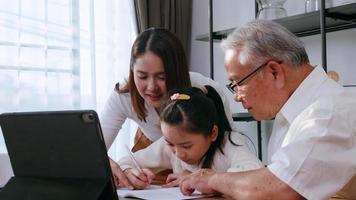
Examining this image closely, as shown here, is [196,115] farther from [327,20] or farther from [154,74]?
[327,20]

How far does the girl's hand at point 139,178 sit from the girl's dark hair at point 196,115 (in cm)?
18

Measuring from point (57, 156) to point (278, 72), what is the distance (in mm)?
524

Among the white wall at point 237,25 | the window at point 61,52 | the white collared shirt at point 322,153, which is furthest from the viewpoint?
the window at point 61,52

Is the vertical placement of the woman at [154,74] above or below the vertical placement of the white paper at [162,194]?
above

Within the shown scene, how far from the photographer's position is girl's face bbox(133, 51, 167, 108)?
1527mm

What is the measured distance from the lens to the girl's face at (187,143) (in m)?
1.40

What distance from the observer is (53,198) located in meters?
0.95

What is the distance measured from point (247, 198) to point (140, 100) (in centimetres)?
84

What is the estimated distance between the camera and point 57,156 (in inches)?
36.9

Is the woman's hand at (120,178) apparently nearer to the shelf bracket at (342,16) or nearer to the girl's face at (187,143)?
the girl's face at (187,143)

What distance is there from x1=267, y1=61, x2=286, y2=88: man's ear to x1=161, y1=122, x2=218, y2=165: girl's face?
42 cm

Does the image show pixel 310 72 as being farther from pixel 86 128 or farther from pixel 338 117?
pixel 86 128

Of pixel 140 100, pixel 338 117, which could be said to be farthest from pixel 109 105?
pixel 338 117

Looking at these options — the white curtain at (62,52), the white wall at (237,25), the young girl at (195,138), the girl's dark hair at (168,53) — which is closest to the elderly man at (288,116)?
the young girl at (195,138)
